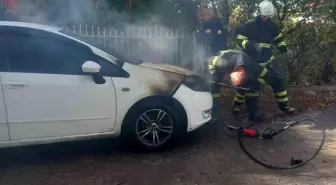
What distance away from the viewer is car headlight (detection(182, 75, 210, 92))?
5.09m

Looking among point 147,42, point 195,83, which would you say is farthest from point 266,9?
point 147,42

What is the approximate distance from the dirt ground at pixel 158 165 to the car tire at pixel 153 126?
0.52 feet

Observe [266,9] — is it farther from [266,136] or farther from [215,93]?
[266,136]

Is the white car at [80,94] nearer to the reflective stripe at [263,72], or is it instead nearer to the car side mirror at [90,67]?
the car side mirror at [90,67]

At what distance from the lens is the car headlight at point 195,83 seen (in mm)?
5086

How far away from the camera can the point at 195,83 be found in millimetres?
5160

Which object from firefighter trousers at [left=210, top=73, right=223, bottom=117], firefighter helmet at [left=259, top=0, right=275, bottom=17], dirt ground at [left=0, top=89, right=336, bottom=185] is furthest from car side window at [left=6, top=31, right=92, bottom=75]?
firefighter helmet at [left=259, top=0, right=275, bottom=17]

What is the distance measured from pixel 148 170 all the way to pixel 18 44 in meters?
2.11

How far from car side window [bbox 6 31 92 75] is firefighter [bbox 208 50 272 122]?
2486 millimetres

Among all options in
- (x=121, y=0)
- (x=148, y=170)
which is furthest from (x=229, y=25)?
(x=148, y=170)

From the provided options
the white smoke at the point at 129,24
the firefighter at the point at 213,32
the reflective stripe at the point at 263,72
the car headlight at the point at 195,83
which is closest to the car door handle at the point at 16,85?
the car headlight at the point at 195,83

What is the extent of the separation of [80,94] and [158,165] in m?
1.25

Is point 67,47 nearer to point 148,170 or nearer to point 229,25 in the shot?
point 148,170

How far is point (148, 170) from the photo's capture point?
14.7 feet
